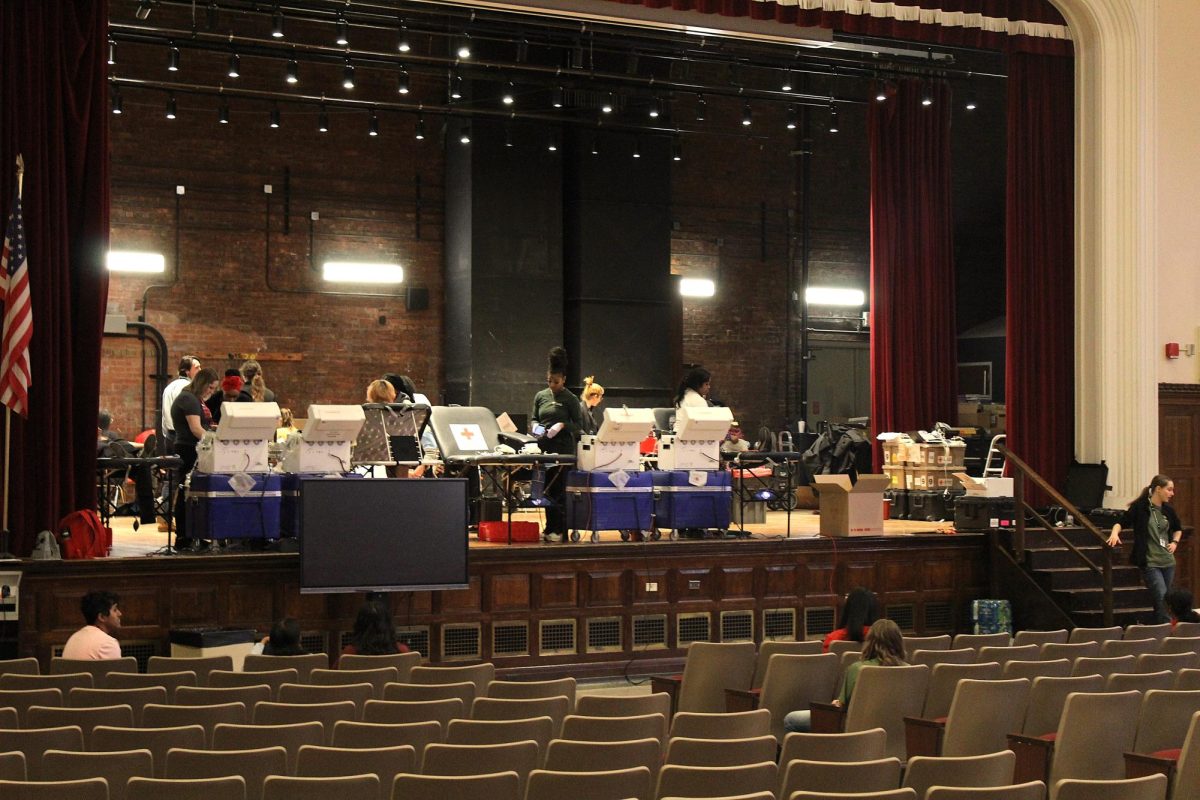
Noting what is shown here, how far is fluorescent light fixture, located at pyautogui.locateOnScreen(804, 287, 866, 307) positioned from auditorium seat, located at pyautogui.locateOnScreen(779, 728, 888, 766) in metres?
15.4

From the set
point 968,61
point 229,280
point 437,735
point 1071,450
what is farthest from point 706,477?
point 968,61

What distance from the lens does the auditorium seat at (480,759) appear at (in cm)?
457

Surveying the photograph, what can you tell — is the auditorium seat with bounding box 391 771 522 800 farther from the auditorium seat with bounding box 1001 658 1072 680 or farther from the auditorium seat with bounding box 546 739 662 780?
the auditorium seat with bounding box 1001 658 1072 680

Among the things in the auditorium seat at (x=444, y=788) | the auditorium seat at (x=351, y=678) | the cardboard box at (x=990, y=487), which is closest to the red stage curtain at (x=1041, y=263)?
the cardboard box at (x=990, y=487)

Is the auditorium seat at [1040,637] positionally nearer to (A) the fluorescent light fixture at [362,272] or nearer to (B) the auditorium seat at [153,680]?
(B) the auditorium seat at [153,680]

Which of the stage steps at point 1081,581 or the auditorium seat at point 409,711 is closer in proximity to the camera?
the auditorium seat at point 409,711

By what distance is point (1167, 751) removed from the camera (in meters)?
5.99

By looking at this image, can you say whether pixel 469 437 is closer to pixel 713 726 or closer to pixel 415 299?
pixel 713 726

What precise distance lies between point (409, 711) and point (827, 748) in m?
1.67

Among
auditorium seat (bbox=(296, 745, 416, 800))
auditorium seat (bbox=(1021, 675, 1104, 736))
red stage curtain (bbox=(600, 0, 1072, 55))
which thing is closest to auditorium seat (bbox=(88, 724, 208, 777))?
auditorium seat (bbox=(296, 745, 416, 800))

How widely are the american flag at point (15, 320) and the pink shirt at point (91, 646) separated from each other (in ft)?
8.30

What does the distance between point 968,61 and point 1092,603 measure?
10.2m

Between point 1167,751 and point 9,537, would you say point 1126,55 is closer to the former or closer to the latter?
point 1167,751

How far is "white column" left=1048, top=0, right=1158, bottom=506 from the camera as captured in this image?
13.6 meters
